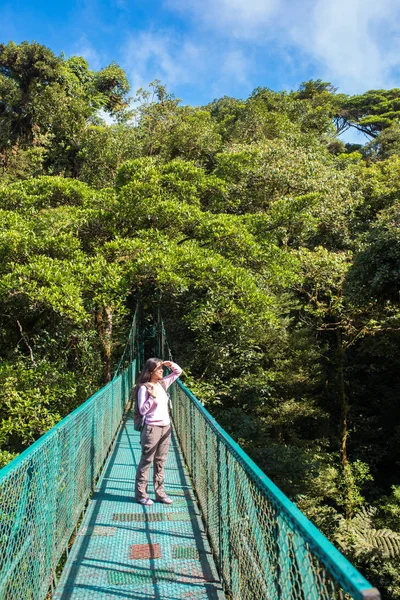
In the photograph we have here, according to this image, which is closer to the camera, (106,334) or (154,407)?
(154,407)

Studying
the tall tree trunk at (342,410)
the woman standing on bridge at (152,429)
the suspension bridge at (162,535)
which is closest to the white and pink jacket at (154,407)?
the woman standing on bridge at (152,429)

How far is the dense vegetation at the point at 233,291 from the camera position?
19.8 ft

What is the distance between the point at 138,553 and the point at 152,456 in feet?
2.32

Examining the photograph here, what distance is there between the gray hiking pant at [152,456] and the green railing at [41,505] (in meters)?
0.39

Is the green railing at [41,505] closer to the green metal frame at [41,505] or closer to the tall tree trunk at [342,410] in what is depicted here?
the green metal frame at [41,505]

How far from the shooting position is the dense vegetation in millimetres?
6039

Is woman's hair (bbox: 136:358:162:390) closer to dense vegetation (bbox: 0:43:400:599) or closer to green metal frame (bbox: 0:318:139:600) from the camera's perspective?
green metal frame (bbox: 0:318:139:600)

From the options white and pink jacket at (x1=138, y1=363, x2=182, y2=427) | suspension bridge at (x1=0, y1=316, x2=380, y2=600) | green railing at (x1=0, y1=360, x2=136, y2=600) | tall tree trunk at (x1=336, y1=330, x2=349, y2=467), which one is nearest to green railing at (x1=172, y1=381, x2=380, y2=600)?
suspension bridge at (x1=0, y1=316, x2=380, y2=600)

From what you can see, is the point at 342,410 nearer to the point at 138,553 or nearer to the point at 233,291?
the point at 233,291

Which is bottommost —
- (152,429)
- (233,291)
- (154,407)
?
(152,429)

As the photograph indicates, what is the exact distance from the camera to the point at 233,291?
6621mm

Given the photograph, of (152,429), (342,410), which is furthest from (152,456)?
(342,410)

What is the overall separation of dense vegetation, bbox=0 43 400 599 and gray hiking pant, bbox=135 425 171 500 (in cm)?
235

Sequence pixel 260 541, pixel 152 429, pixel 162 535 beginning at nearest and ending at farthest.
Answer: pixel 260 541
pixel 162 535
pixel 152 429
